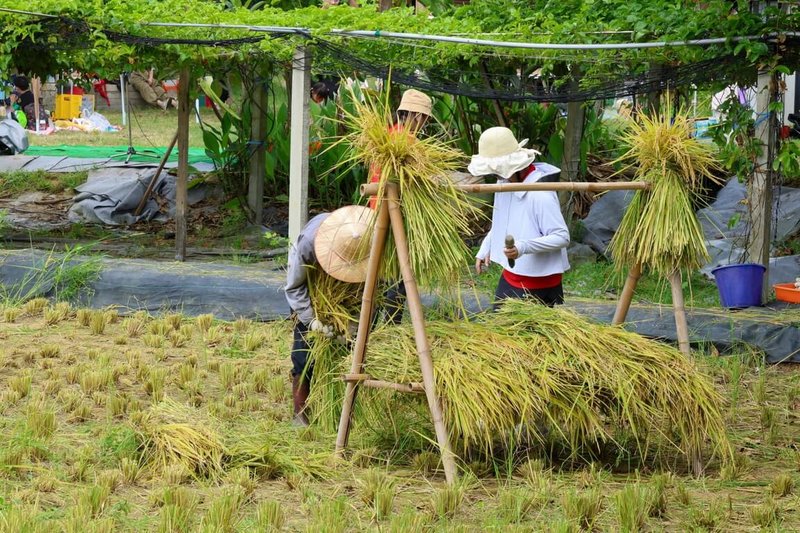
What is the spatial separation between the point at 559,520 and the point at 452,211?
1385 mm

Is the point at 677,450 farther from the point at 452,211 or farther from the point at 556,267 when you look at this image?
the point at 452,211

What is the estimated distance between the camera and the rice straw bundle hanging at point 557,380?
4844 mm

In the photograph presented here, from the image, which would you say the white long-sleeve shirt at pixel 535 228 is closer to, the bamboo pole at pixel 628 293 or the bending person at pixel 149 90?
the bamboo pole at pixel 628 293

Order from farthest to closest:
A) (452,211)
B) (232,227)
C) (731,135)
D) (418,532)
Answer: (232,227) < (731,135) < (452,211) < (418,532)

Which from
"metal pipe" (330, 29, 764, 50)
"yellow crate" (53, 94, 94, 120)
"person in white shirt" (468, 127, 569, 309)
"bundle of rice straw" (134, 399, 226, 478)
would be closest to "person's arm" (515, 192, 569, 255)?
"person in white shirt" (468, 127, 569, 309)

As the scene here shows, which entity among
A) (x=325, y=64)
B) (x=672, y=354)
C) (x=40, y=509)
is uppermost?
(x=325, y=64)

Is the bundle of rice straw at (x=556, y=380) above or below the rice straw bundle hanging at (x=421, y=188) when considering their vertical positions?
below

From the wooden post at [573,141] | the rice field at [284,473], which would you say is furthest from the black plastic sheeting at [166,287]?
the wooden post at [573,141]

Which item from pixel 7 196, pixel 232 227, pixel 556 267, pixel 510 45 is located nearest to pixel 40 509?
pixel 556 267

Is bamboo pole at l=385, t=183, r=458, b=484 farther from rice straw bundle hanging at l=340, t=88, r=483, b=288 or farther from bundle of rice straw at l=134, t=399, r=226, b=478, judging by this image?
bundle of rice straw at l=134, t=399, r=226, b=478

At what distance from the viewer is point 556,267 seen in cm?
588

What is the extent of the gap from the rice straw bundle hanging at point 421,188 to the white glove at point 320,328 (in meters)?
0.80

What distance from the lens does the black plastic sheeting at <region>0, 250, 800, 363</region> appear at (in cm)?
797

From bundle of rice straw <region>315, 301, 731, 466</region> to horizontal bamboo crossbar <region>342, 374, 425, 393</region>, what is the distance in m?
0.05
